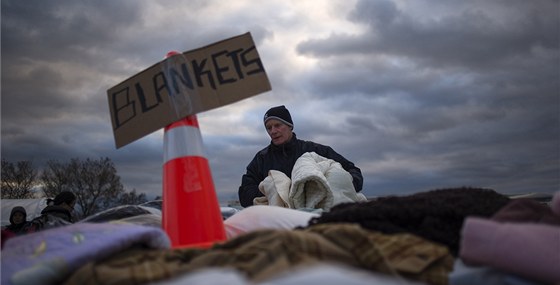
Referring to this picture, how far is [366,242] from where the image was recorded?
0.90 m

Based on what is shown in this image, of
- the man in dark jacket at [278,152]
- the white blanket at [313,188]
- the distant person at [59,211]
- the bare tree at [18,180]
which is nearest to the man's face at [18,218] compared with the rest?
the distant person at [59,211]

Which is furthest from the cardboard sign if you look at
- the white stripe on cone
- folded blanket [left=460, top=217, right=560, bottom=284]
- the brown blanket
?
folded blanket [left=460, top=217, right=560, bottom=284]

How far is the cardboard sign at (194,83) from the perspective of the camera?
150 cm

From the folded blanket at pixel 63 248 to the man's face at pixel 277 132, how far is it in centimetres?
316

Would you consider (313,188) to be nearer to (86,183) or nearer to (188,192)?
(188,192)

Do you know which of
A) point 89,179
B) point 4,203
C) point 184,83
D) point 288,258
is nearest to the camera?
point 288,258

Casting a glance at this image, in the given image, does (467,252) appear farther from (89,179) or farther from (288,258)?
(89,179)

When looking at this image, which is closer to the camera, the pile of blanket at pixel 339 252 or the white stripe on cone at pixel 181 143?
the pile of blanket at pixel 339 252

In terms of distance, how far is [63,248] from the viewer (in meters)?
0.98

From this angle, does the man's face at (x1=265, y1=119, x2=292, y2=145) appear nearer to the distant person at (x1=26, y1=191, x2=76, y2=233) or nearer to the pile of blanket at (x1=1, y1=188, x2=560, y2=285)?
the distant person at (x1=26, y1=191, x2=76, y2=233)

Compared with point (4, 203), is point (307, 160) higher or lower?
lower

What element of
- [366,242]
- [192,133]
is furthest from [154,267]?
[192,133]

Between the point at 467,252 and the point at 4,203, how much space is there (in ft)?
58.8

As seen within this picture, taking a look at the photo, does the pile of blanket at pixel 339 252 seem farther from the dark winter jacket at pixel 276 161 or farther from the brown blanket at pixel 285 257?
the dark winter jacket at pixel 276 161
